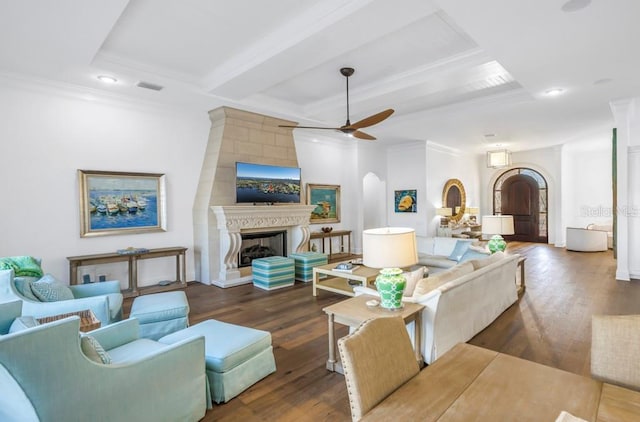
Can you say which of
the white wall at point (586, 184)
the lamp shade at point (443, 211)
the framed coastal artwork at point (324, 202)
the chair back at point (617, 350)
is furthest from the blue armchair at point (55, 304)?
the white wall at point (586, 184)

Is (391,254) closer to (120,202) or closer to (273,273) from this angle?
(273,273)

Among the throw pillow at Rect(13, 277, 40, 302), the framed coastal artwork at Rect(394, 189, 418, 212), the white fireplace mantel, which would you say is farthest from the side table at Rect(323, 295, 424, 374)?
the framed coastal artwork at Rect(394, 189, 418, 212)

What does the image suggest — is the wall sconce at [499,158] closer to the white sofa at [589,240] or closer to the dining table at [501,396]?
the white sofa at [589,240]

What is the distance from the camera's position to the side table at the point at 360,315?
2551mm

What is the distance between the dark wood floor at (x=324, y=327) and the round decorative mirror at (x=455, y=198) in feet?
11.5

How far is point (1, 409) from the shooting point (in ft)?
5.31

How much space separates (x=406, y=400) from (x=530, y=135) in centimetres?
886

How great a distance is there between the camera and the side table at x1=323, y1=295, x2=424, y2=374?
2.55 meters

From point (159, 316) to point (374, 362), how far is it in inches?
101

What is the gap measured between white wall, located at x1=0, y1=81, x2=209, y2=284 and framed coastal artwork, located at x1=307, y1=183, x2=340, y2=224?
9.96ft

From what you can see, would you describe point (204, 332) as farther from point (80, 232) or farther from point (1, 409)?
point (80, 232)

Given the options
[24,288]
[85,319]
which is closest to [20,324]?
[85,319]

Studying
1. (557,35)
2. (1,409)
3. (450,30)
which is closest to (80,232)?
(1,409)

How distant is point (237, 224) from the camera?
19.0 ft
